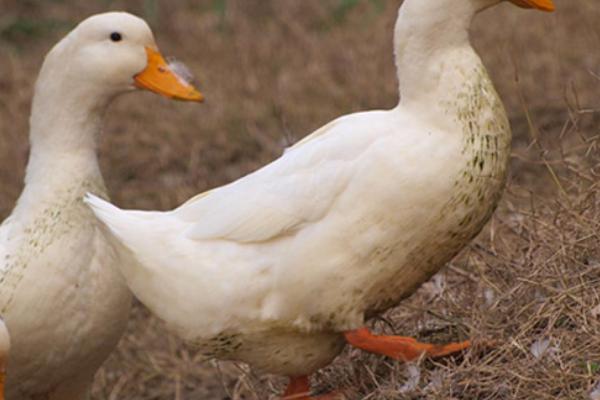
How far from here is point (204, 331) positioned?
410 cm

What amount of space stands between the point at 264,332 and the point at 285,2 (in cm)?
527

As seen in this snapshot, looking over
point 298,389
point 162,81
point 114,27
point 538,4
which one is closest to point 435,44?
point 538,4

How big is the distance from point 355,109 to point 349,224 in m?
3.74

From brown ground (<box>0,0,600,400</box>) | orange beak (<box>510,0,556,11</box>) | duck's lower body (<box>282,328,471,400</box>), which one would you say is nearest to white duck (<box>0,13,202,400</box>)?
brown ground (<box>0,0,600,400</box>)

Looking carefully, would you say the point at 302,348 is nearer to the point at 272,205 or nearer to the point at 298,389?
the point at 298,389

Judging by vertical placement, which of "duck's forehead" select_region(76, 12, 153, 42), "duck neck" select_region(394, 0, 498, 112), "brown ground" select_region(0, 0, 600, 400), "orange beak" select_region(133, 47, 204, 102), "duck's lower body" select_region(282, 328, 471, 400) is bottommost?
"brown ground" select_region(0, 0, 600, 400)

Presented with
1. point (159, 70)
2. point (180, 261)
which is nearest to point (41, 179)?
point (159, 70)

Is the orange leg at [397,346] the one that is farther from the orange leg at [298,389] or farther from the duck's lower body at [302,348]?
the orange leg at [298,389]

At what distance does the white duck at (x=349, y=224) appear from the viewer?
3.92 m

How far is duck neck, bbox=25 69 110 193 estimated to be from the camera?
487 cm

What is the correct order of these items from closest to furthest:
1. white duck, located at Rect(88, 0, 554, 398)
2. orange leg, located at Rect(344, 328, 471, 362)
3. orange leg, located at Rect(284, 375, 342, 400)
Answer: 1. white duck, located at Rect(88, 0, 554, 398)
2. orange leg, located at Rect(344, 328, 471, 362)
3. orange leg, located at Rect(284, 375, 342, 400)

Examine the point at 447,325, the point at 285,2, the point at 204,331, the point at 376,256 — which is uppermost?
the point at 376,256

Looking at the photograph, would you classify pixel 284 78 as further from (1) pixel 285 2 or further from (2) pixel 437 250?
(2) pixel 437 250

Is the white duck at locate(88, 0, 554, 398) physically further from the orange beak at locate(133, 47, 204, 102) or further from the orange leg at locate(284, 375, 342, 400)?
the orange beak at locate(133, 47, 204, 102)
